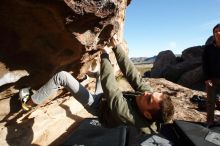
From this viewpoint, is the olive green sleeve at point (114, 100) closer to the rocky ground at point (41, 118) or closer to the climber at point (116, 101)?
the climber at point (116, 101)

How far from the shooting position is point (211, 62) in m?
7.71

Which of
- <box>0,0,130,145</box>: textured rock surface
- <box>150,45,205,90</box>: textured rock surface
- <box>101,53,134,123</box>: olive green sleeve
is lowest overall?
<box>150,45,205,90</box>: textured rock surface

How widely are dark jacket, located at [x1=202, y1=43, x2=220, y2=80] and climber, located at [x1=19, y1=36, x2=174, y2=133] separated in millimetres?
2996

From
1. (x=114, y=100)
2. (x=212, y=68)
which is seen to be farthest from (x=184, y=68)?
(x=114, y=100)

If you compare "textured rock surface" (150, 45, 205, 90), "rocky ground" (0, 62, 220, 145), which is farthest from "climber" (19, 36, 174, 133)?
"textured rock surface" (150, 45, 205, 90)

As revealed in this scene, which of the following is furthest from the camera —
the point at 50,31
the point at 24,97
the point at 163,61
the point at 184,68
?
the point at 163,61

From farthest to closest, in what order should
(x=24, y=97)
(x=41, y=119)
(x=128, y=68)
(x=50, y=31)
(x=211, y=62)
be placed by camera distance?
1. (x=211, y=62)
2. (x=41, y=119)
3. (x=128, y=68)
4. (x=24, y=97)
5. (x=50, y=31)

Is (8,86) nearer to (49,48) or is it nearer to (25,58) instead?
(25,58)

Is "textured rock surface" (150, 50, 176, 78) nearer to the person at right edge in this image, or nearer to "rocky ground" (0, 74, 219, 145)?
"rocky ground" (0, 74, 219, 145)

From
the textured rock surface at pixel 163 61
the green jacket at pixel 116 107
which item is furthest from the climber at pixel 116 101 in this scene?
the textured rock surface at pixel 163 61

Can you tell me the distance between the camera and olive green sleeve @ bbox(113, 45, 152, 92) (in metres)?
5.62

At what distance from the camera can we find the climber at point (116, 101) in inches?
189

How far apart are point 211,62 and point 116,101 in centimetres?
387

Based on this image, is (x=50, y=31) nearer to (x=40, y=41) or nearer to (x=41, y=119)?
(x=40, y=41)
